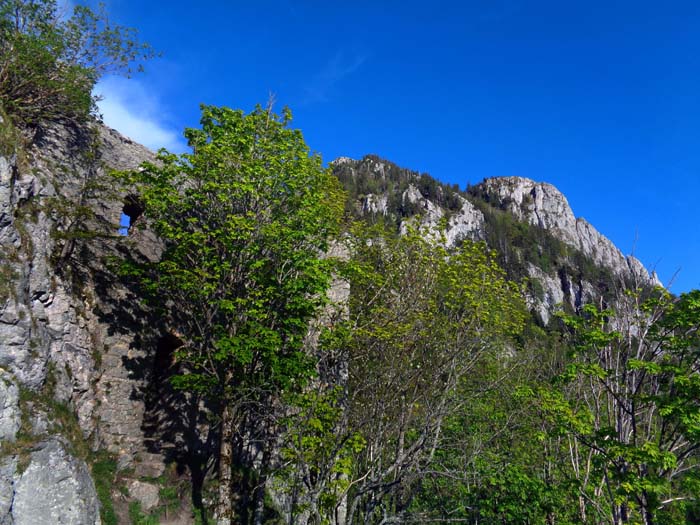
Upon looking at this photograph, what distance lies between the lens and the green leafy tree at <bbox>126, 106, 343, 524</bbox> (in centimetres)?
1118

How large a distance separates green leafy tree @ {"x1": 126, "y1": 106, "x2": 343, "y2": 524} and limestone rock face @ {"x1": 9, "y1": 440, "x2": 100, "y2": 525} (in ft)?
8.75

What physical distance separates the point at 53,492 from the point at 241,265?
6.17 meters

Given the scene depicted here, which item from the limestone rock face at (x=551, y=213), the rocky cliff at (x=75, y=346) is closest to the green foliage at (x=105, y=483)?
the rocky cliff at (x=75, y=346)

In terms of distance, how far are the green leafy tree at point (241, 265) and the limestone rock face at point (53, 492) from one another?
2668 mm

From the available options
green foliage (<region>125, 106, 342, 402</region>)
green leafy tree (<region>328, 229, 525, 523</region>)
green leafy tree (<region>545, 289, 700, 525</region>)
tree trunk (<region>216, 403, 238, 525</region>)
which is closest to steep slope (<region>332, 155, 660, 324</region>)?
green leafy tree (<region>328, 229, 525, 523</region>)

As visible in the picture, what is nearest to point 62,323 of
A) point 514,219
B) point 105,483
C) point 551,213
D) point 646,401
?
point 105,483

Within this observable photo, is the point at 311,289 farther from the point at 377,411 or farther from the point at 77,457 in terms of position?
the point at 77,457

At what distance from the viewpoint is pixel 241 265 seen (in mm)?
12039

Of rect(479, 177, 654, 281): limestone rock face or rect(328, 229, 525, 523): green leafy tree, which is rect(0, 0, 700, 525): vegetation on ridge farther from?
rect(479, 177, 654, 281): limestone rock face

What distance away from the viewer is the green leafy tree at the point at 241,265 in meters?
11.2

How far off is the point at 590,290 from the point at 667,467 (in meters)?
120

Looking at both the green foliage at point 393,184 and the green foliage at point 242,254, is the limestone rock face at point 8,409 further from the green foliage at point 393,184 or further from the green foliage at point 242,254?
the green foliage at point 393,184

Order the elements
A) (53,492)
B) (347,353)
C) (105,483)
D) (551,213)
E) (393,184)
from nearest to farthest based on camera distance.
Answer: (53,492) < (105,483) < (347,353) < (393,184) < (551,213)

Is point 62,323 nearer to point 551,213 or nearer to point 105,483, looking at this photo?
point 105,483
